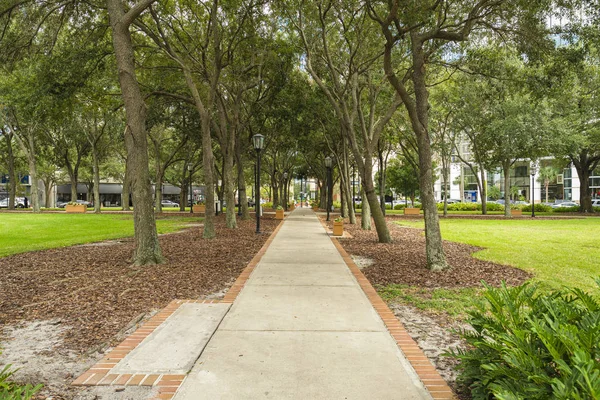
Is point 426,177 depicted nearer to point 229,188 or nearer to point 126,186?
point 229,188

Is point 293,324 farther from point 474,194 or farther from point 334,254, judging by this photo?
point 474,194

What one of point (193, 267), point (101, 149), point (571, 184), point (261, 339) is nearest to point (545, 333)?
point (261, 339)

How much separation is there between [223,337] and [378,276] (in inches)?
174

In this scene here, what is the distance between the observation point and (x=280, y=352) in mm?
3928

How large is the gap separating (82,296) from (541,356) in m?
6.35

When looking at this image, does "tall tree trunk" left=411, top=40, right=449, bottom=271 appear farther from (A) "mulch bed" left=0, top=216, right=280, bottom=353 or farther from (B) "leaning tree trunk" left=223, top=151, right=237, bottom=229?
(B) "leaning tree trunk" left=223, top=151, right=237, bottom=229

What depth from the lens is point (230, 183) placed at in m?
18.5

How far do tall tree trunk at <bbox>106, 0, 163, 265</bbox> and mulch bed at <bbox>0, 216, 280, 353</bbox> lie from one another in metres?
0.64

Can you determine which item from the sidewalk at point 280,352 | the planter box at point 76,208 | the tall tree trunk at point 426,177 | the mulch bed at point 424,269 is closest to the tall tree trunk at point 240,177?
the mulch bed at point 424,269

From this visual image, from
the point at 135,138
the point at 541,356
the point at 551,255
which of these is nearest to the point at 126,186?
the point at 135,138

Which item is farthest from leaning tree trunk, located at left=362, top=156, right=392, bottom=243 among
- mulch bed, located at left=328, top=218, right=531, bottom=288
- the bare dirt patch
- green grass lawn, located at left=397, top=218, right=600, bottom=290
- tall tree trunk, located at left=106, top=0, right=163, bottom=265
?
tall tree trunk, located at left=106, top=0, right=163, bottom=265

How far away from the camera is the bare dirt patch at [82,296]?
3951 mm

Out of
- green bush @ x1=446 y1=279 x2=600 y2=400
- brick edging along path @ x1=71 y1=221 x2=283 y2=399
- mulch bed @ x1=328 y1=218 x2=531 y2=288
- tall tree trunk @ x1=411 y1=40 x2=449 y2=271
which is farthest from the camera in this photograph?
tall tree trunk @ x1=411 y1=40 x2=449 y2=271

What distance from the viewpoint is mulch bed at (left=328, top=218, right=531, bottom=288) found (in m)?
7.50
